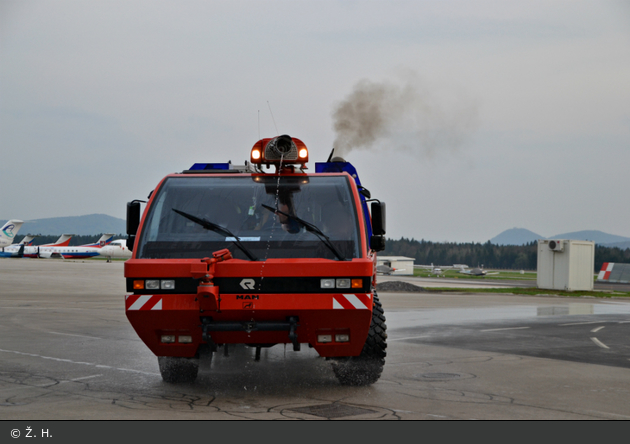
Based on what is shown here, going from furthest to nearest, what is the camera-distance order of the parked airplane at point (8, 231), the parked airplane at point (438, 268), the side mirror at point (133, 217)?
the parked airplane at point (8, 231), the parked airplane at point (438, 268), the side mirror at point (133, 217)

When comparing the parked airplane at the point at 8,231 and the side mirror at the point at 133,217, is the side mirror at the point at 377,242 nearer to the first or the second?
the side mirror at the point at 133,217

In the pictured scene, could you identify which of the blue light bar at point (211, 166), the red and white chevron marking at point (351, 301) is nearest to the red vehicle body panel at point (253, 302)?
the red and white chevron marking at point (351, 301)

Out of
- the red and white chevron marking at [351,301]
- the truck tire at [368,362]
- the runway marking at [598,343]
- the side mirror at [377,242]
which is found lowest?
the runway marking at [598,343]

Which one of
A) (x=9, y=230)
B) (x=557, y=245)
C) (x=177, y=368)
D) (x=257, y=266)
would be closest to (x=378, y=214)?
(x=257, y=266)

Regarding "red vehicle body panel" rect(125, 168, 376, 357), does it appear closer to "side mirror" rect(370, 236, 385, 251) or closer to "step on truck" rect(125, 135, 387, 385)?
"step on truck" rect(125, 135, 387, 385)

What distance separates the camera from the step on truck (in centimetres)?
670

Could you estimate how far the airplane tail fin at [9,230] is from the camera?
97963 mm

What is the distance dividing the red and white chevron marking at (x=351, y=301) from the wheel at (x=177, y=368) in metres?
2.24

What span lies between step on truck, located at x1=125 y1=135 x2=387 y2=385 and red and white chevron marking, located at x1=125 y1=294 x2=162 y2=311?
1 centimetres

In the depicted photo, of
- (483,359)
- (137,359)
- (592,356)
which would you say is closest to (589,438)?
(483,359)

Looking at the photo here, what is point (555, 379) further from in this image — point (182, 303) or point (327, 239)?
point (182, 303)

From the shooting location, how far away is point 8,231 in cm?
9944

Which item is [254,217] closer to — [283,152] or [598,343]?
[283,152]

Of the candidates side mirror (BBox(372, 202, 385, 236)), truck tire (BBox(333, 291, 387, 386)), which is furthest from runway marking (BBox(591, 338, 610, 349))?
side mirror (BBox(372, 202, 385, 236))
